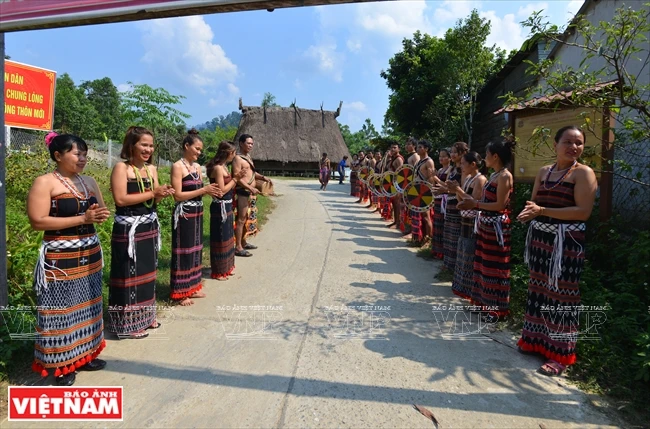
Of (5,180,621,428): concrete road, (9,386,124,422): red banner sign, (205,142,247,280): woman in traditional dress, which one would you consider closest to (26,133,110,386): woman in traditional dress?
(9,386,124,422): red banner sign

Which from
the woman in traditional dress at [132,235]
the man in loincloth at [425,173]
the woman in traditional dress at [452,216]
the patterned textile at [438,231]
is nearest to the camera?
the woman in traditional dress at [132,235]

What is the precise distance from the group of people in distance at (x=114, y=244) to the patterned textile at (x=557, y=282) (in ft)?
10.9

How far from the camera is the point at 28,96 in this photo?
9312mm

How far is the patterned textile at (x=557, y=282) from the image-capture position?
318 cm

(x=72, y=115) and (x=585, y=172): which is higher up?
(x=72, y=115)

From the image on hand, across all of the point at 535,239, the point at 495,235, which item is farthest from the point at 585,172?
the point at 495,235

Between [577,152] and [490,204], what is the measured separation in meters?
1.01

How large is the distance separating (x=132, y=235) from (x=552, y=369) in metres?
3.73

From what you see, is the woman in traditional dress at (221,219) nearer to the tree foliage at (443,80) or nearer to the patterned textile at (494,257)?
the patterned textile at (494,257)

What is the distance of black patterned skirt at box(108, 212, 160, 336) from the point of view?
3.62 metres

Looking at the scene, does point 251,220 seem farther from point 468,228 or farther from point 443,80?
point 443,80

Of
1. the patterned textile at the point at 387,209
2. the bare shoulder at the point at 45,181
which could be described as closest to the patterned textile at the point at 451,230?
the bare shoulder at the point at 45,181

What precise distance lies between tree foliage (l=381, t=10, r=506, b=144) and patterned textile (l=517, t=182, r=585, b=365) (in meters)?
13.1

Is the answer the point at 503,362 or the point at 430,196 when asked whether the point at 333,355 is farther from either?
the point at 430,196
